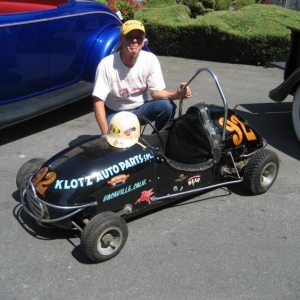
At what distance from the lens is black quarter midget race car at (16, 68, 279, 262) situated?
2.93m

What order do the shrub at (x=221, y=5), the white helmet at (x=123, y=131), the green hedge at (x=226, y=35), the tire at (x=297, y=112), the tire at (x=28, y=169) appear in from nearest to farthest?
the white helmet at (x=123, y=131) < the tire at (x=28, y=169) < the tire at (x=297, y=112) < the green hedge at (x=226, y=35) < the shrub at (x=221, y=5)

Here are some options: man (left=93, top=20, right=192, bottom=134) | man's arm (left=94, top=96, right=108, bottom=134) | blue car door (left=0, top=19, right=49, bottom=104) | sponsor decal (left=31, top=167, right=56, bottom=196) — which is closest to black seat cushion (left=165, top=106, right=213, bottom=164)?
man (left=93, top=20, right=192, bottom=134)

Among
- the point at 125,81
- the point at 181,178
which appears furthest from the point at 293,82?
the point at 181,178

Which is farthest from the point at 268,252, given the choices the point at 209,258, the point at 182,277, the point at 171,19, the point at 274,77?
the point at 171,19

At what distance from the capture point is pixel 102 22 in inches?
215

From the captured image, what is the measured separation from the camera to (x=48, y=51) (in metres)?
4.75

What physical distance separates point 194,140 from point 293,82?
1567 millimetres

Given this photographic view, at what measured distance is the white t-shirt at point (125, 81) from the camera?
151 inches

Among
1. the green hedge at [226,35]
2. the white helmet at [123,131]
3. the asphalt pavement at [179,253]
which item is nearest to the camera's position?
the asphalt pavement at [179,253]

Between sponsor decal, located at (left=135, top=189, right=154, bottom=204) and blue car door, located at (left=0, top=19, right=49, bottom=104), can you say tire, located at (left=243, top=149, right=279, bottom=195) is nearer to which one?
sponsor decal, located at (left=135, top=189, right=154, bottom=204)

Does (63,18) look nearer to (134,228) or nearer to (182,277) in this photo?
(134,228)

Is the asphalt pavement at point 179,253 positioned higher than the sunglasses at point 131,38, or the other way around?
the sunglasses at point 131,38

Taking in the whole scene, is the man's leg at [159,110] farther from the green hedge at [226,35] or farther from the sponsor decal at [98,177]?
the green hedge at [226,35]

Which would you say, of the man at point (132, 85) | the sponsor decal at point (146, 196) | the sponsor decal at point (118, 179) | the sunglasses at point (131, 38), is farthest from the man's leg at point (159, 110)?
the sponsor decal at point (118, 179)
